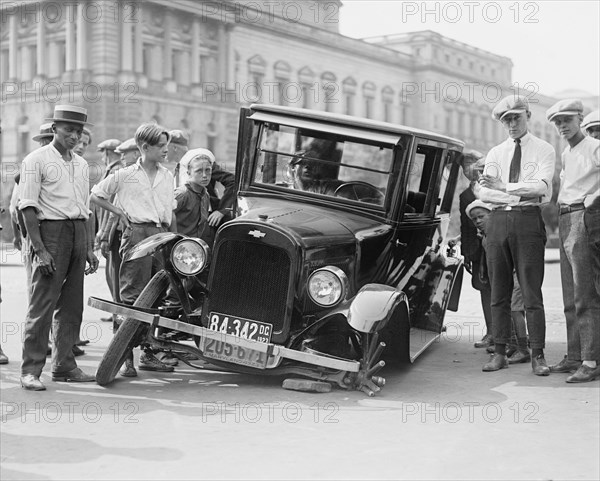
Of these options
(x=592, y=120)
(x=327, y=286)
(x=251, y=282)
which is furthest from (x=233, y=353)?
(x=592, y=120)

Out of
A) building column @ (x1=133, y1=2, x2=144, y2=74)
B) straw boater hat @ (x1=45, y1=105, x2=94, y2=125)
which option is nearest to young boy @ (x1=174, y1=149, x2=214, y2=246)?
straw boater hat @ (x1=45, y1=105, x2=94, y2=125)

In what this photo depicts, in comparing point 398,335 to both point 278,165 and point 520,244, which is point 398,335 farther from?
point 278,165

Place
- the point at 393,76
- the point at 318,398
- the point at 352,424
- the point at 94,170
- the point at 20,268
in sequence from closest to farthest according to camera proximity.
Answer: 1. the point at 352,424
2. the point at 318,398
3. the point at 20,268
4. the point at 94,170
5. the point at 393,76

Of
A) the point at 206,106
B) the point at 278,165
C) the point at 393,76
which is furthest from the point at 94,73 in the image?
the point at 278,165

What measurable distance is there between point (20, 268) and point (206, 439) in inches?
680

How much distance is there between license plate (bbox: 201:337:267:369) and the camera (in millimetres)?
6465

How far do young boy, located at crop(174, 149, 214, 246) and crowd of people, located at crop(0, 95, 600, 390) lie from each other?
0.07 ft

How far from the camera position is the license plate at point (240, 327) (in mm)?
6555

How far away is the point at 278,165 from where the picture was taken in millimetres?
7930

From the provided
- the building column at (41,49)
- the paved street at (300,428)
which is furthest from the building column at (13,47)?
the paved street at (300,428)

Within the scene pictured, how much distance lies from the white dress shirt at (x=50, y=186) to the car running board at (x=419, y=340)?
2.78 meters

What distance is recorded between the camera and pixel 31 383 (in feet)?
21.7

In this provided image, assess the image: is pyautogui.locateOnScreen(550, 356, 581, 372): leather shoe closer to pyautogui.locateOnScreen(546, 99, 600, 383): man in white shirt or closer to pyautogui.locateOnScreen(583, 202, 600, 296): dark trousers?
pyautogui.locateOnScreen(546, 99, 600, 383): man in white shirt

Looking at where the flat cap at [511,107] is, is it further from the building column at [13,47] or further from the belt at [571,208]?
the building column at [13,47]
